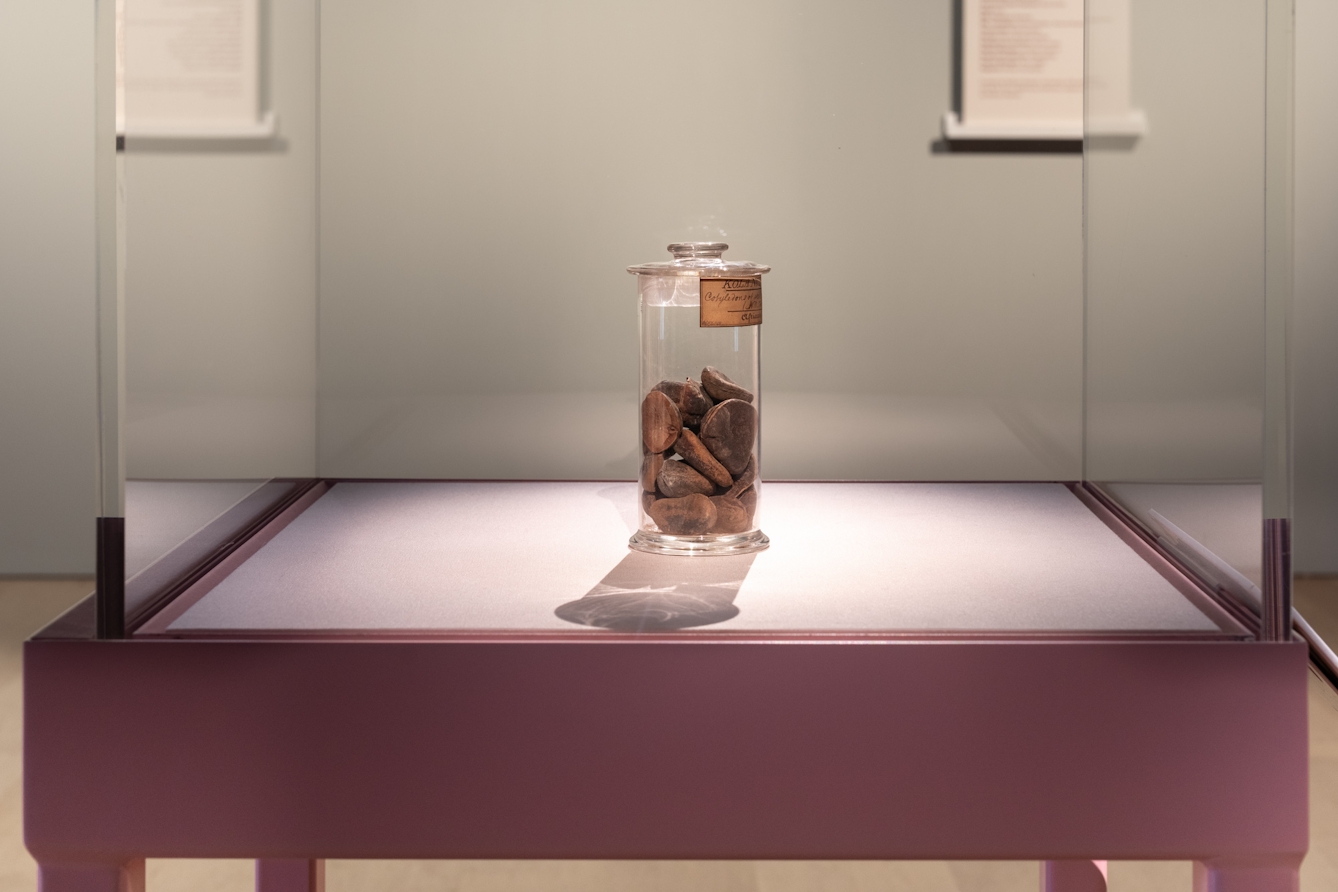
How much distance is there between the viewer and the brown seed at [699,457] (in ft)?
3.45

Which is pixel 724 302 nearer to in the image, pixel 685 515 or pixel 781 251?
pixel 685 515

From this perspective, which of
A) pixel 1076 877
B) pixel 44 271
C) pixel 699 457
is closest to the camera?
pixel 699 457

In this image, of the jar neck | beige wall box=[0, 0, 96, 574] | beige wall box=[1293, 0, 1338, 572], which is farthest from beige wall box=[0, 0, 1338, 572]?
beige wall box=[0, 0, 96, 574]

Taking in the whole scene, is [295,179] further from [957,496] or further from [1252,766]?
[1252,766]

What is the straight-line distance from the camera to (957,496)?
4.33ft

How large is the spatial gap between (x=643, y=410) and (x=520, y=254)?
0.36 m

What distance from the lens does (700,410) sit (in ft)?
3.48

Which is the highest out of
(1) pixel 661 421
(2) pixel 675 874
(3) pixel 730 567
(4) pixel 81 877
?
(1) pixel 661 421

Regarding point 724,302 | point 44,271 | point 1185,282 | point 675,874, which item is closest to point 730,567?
point 724,302

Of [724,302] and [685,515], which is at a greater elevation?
[724,302]

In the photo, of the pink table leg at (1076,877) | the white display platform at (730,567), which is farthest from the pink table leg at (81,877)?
the pink table leg at (1076,877)

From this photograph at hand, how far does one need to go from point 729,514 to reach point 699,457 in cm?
6

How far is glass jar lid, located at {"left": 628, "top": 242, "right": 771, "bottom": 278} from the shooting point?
1.08 meters

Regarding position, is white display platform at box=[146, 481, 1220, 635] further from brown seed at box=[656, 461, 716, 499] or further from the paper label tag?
the paper label tag
